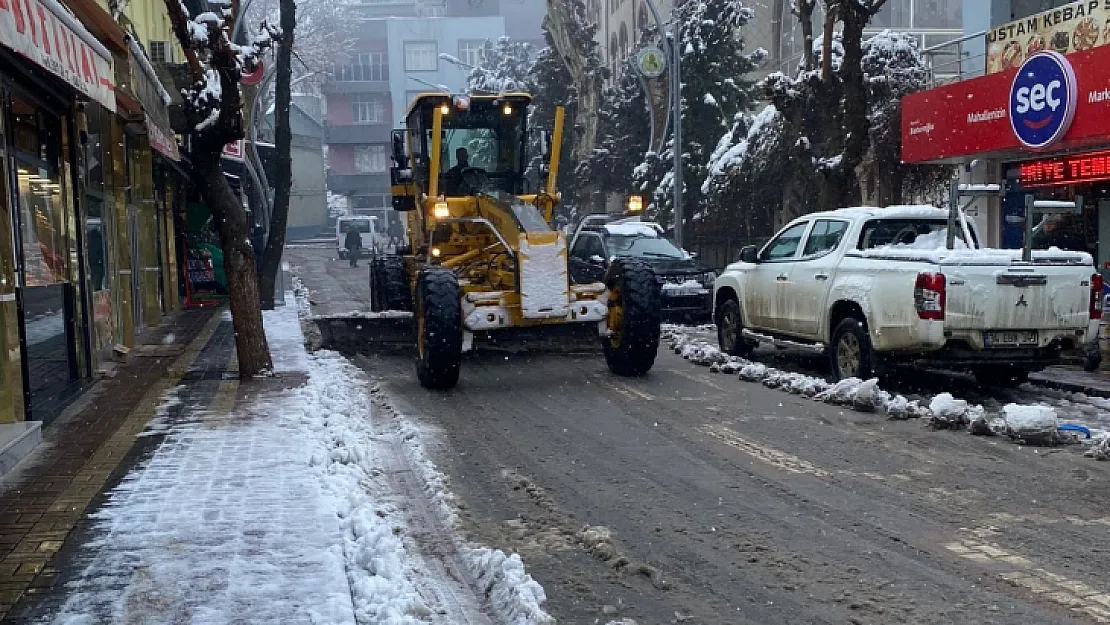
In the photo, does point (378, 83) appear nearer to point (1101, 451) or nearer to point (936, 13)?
point (936, 13)

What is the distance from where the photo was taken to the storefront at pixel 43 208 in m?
8.16

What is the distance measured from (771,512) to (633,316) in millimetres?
5442

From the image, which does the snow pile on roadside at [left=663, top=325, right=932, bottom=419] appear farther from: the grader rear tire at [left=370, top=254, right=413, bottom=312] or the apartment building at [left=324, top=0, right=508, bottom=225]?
the apartment building at [left=324, top=0, right=508, bottom=225]

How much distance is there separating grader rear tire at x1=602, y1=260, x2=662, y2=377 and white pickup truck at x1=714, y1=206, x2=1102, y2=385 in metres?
1.63

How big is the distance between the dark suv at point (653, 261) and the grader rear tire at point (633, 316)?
5345 millimetres

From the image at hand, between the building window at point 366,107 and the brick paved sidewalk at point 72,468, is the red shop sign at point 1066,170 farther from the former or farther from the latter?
the building window at point 366,107

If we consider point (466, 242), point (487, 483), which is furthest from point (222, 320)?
point (487, 483)

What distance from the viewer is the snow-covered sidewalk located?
15.3 ft

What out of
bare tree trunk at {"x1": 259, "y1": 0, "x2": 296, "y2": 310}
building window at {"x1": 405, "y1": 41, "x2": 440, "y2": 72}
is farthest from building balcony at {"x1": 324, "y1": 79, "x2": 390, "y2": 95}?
bare tree trunk at {"x1": 259, "y1": 0, "x2": 296, "y2": 310}

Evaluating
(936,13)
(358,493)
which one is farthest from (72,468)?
(936,13)

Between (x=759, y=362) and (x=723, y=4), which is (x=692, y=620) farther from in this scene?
(x=723, y=4)

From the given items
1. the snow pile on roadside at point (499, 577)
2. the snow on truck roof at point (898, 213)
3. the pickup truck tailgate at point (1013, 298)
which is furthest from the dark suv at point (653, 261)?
the snow pile on roadside at point (499, 577)

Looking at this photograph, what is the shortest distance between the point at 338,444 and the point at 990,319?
586 centimetres

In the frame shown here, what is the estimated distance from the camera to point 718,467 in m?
7.61
